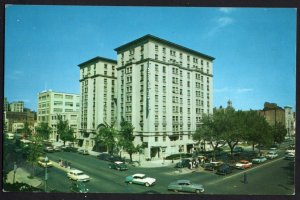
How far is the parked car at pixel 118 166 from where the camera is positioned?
2679 centimetres

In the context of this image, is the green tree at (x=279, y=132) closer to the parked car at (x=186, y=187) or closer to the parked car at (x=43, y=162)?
the parked car at (x=186, y=187)

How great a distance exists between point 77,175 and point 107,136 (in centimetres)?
664

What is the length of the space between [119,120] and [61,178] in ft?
29.2

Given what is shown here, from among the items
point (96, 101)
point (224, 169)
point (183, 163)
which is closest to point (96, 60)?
point (96, 101)

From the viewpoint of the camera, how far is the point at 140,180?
24.3 metres

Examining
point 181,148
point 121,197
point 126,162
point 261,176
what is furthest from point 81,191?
point 261,176

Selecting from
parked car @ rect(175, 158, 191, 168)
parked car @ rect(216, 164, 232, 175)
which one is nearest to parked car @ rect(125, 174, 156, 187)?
parked car @ rect(175, 158, 191, 168)

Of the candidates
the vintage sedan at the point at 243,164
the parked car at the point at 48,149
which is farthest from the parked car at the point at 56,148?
the vintage sedan at the point at 243,164

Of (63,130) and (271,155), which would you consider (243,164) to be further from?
(63,130)

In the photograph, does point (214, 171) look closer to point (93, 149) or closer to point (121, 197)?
point (121, 197)

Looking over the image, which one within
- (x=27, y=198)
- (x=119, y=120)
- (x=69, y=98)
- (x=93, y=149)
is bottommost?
(x=27, y=198)

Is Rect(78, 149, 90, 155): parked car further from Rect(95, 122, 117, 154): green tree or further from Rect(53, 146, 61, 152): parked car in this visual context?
Rect(53, 146, 61, 152): parked car

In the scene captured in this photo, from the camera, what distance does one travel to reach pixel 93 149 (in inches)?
1265

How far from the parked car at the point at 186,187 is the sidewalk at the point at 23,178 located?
12.6m
